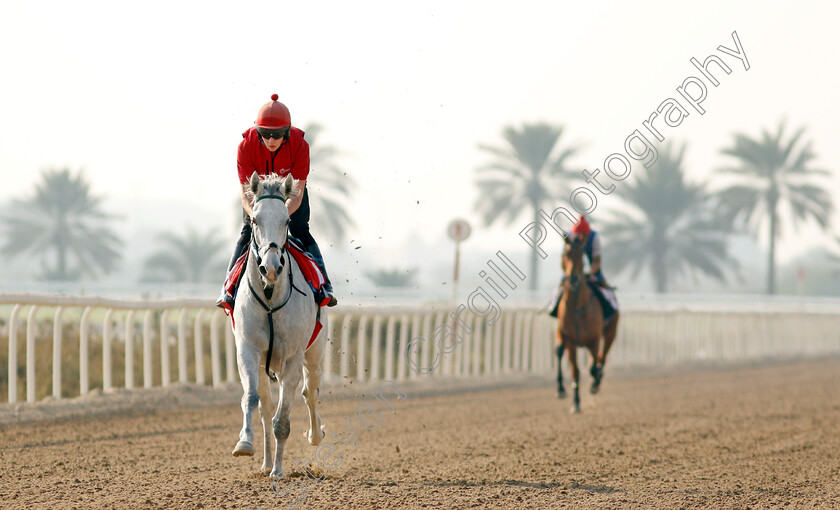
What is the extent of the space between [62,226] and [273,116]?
38.4m

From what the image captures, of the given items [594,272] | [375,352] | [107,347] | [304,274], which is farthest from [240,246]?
[375,352]

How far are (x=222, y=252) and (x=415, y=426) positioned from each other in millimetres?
36088

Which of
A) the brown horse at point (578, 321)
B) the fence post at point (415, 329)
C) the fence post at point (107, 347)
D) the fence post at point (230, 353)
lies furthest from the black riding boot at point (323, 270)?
the fence post at point (415, 329)

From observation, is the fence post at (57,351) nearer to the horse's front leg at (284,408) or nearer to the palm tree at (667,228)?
the horse's front leg at (284,408)

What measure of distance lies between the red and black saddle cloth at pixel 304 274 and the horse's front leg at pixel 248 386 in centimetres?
48

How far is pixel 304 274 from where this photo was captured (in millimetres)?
6910

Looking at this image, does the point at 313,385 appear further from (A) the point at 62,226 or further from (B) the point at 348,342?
(A) the point at 62,226

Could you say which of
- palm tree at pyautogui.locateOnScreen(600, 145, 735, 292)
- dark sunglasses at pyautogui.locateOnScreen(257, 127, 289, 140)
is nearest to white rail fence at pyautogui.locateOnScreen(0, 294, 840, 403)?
dark sunglasses at pyautogui.locateOnScreen(257, 127, 289, 140)

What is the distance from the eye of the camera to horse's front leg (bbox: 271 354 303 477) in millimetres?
6586

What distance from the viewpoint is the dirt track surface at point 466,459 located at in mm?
6266

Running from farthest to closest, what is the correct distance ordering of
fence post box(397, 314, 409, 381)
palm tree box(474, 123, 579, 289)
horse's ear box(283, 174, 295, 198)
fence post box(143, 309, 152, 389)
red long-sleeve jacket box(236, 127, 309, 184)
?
palm tree box(474, 123, 579, 289) < fence post box(397, 314, 409, 381) < fence post box(143, 309, 152, 389) < red long-sleeve jacket box(236, 127, 309, 184) < horse's ear box(283, 174, 295, 198)

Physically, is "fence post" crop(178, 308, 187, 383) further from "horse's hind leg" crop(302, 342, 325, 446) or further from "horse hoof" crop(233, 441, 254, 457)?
"horse hoof" crop(233, 441, 254, 457)

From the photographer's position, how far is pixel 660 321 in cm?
2438

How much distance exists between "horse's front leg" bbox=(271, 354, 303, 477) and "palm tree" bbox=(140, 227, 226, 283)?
123 feet
